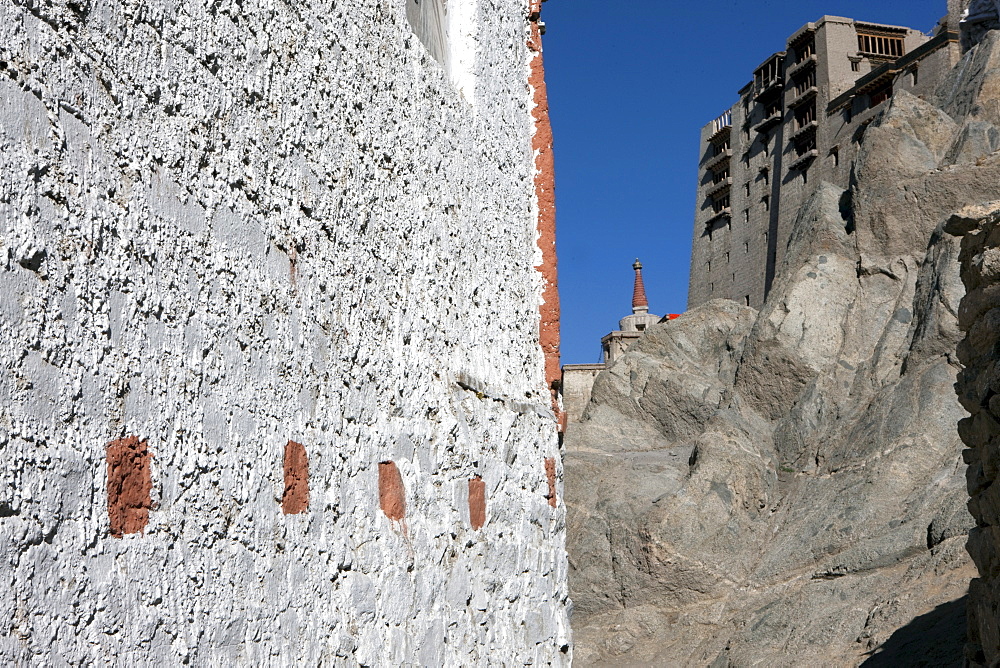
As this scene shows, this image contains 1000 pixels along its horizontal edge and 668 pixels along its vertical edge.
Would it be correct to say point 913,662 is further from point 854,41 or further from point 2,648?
point 854,41

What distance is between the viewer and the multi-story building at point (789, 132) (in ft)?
94.8

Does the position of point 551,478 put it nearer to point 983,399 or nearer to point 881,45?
point 983,399

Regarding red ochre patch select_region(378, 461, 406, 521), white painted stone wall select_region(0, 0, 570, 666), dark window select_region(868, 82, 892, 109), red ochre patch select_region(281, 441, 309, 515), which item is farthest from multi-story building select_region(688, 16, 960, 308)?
red ochre patch select_region(281, 441, 309, 515)

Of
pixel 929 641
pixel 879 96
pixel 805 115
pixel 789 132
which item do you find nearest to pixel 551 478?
pixel 929 641

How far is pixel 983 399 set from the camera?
20.2 ft

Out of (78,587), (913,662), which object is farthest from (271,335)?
(913,662)

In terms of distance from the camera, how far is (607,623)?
16.0 m

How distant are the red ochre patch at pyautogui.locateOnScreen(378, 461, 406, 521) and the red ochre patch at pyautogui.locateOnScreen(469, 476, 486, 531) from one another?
43cm

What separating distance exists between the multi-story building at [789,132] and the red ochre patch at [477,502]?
2610cm

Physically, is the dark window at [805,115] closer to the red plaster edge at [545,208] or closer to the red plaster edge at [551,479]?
the red plaster edge at [545,208]

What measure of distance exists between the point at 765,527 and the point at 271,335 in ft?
52.2

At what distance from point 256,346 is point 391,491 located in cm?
67

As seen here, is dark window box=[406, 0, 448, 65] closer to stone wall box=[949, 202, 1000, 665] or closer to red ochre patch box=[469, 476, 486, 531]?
red ochre patch box=[469, 476, 486, 531]

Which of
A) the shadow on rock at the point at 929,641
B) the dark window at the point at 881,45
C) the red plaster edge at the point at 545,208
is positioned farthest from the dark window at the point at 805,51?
the red plaster edge at the point at 545,208
